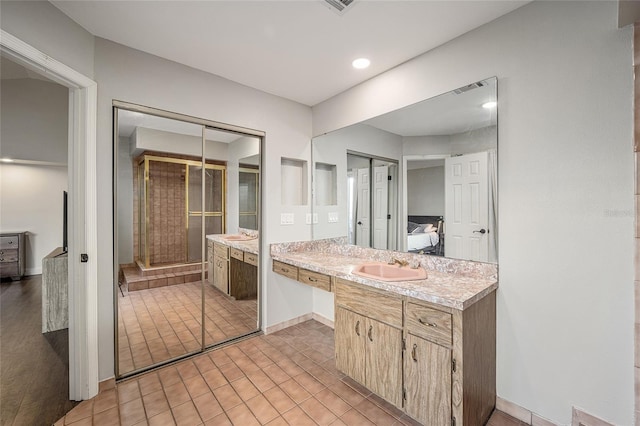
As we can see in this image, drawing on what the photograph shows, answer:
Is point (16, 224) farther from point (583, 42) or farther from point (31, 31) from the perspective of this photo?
point (583, 42)

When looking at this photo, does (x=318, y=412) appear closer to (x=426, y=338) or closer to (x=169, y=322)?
(x=426, y=338)

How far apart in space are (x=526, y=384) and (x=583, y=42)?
204 centimetres

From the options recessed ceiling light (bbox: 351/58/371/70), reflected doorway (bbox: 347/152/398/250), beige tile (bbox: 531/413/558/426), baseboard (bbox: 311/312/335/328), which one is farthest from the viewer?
baseboard (bbox: 311/312/335/328)

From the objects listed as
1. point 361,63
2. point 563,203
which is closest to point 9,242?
point 361,63

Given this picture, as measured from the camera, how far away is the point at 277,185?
297 cm

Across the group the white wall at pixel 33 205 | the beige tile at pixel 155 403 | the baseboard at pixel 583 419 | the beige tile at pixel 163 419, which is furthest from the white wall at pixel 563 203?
the white wall at pixel 33 205

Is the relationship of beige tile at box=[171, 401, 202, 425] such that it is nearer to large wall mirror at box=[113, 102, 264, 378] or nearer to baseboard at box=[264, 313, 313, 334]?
large wall mirror at box=[113, 102, 264, 378]

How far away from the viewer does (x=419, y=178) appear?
2.30 m

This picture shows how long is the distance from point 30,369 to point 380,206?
3.33 meters

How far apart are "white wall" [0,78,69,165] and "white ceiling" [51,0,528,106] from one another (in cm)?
249

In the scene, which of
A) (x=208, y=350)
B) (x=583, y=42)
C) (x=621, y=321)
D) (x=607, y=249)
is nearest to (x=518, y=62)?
(x=583, y=42)

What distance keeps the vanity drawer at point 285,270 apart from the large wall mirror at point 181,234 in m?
0.24

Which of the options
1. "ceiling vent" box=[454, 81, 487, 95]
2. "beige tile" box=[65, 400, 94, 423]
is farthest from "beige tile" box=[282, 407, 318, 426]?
"ceiling vent" box=[454, 81, 487, 95]

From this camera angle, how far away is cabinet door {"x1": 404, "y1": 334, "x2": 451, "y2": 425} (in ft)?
4.86
